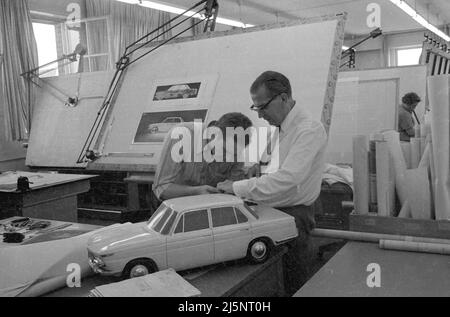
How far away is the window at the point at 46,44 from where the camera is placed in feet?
13.0

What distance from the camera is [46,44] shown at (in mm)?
4047

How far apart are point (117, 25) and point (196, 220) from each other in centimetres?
452

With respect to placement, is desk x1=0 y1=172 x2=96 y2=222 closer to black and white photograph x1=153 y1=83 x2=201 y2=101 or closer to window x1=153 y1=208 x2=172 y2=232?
black and white photograph x1=153 y1=83 x2=201 y2=101

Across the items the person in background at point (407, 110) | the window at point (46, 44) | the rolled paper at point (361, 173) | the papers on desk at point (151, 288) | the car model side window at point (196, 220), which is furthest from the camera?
the window at point (46, 44)

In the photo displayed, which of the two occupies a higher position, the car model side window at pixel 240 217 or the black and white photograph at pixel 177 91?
the black and white photograph at pixel 177 91

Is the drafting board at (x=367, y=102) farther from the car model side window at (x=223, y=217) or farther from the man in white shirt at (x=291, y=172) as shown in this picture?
the car model side window at (x=223, y=217)

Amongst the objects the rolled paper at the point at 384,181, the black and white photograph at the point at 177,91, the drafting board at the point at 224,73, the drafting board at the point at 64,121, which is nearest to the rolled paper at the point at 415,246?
the rolled paper at the point at 384,181

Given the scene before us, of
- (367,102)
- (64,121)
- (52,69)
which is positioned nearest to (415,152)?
(367,102)

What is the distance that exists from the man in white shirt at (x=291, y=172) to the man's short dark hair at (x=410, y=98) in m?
2.40

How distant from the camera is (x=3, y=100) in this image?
3.73 meters

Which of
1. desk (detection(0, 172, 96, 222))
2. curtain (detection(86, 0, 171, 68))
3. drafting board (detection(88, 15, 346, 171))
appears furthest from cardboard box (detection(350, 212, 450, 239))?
curtain (detection(86, 0, 171, 68))

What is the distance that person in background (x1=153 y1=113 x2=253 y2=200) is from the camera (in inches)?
61.7

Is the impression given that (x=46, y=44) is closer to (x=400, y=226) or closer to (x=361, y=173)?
(x=361, y=173)
